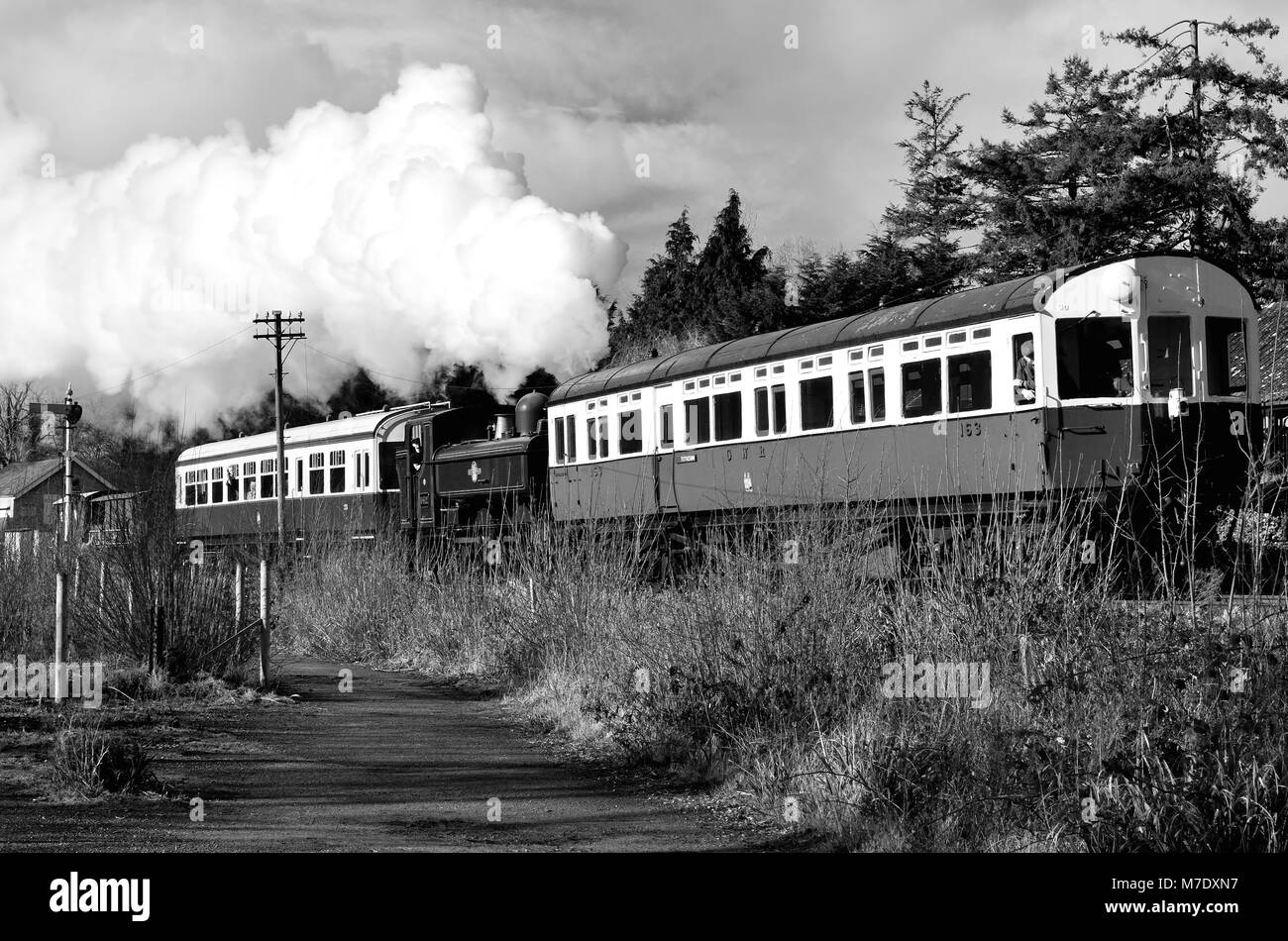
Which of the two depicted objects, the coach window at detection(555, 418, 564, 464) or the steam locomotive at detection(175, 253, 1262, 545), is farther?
the coach window at detection(555, 418, 564, 464)

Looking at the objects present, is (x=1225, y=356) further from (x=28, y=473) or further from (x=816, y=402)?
(x=28, y=473)

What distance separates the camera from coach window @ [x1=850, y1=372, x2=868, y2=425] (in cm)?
1717

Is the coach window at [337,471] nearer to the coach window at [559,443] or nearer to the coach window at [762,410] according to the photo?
the coach window at [559,443]

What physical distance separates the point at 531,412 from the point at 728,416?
7.87m

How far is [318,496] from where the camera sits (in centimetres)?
3241

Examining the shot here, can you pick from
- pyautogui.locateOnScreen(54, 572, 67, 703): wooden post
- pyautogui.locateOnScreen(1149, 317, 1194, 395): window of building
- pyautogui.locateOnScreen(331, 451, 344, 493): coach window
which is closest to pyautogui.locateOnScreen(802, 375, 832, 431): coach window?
pyautogui.locateOnScreen(1149, 317, 1194, 395): window of building

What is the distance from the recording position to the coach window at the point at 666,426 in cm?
2128

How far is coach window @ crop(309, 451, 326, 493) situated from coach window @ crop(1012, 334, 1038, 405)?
2075cm

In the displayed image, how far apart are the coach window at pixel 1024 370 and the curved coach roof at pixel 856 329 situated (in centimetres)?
35

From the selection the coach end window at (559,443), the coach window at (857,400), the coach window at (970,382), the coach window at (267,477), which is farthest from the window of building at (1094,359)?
the coach window at (267,477)

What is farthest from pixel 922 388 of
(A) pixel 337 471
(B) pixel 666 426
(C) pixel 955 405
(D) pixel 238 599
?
(A) pixel 337 471

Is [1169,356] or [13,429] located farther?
[13,429]

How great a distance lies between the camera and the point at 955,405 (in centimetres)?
1581

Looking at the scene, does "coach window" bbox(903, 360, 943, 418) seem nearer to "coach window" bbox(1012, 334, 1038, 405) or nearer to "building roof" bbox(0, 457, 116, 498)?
"coach window" bbox(1012, 334, 1038, 405)
